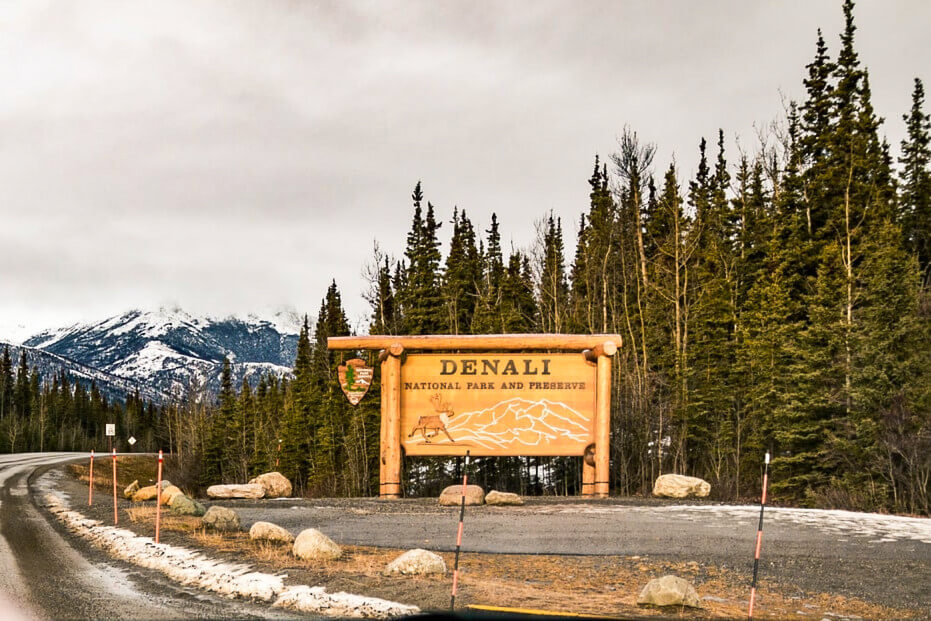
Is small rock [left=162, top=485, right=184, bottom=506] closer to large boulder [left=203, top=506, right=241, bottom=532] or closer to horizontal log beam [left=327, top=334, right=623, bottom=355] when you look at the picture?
large boulder [left=203, top=506, right=241, bottom=532]

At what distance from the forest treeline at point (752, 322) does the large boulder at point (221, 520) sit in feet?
45.0

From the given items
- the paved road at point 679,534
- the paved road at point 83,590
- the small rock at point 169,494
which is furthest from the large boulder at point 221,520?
the small rock at point 169,494

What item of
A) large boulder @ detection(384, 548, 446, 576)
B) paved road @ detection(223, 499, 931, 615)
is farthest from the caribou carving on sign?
large boulder @ detection(384, 548, 446, 576)

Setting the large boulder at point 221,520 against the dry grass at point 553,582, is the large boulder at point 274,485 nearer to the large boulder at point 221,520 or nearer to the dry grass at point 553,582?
the large boulder at point 221,520

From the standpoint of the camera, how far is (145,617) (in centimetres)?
634

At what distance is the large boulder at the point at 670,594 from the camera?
6.47m

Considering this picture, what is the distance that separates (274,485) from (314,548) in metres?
10.0

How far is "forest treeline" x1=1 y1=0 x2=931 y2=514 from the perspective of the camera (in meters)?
17.8

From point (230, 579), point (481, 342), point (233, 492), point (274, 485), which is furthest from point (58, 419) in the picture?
point (230, 579)

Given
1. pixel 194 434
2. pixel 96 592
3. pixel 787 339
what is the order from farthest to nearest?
pixel 194 434
pixel 787 339
pixel 96 592

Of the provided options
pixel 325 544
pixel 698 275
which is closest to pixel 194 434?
pixel 698 275

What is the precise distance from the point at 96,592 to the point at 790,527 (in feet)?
34.0

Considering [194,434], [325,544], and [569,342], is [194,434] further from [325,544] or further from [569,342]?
[325,544]

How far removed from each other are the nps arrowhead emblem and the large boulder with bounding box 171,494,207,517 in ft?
14.9
